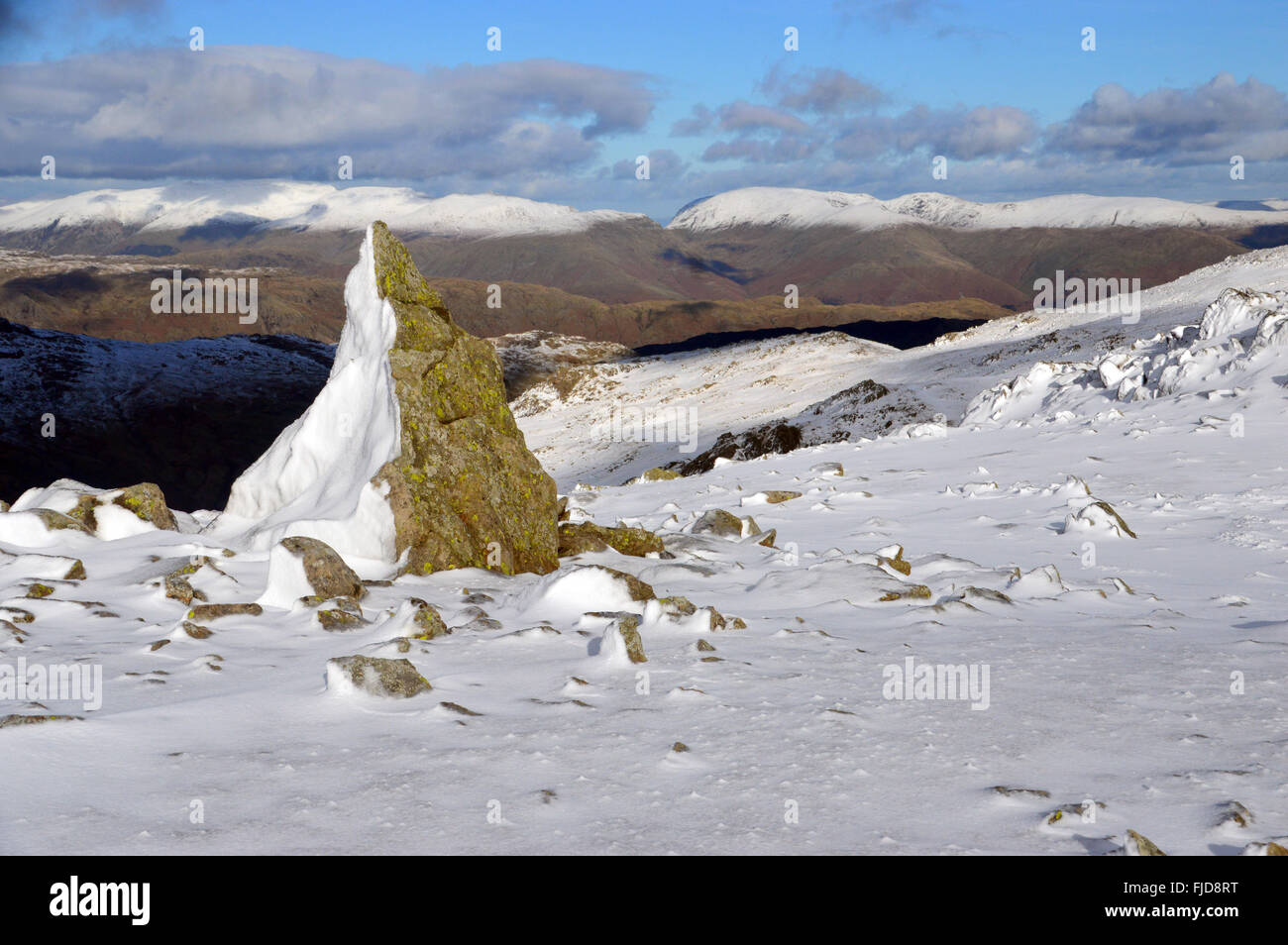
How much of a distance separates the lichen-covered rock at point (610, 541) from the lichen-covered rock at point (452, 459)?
1.29ft

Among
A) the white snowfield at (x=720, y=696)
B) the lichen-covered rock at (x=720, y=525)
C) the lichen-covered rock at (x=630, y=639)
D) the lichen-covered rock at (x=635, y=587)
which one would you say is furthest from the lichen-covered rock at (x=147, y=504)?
the lichen-covered rock at (x=630, y=639)

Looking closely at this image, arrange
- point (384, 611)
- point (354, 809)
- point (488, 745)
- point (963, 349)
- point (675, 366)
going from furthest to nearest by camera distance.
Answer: point (675, 366) < point (963, 349) < point (384, 611) < point (488, 745) < point (354, 809)

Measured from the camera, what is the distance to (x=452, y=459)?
1195 centimetres

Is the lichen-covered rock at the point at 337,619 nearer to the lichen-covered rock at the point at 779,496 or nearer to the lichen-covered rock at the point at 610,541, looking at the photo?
Result: the lichen-covered rock at the point at 610,541

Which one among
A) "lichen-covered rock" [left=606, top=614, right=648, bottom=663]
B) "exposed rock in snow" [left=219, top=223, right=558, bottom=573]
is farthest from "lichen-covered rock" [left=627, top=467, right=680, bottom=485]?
"lichen-covered rock" [left=606, top=614, right=648, bottom=663]

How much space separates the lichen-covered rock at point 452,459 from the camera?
11.4m

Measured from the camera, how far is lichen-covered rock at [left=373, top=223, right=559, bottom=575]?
448 inches

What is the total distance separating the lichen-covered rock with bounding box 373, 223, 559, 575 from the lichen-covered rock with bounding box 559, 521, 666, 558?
0.39 m

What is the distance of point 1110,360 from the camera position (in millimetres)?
28875

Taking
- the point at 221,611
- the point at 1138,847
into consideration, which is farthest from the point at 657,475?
the point at 1138,847
